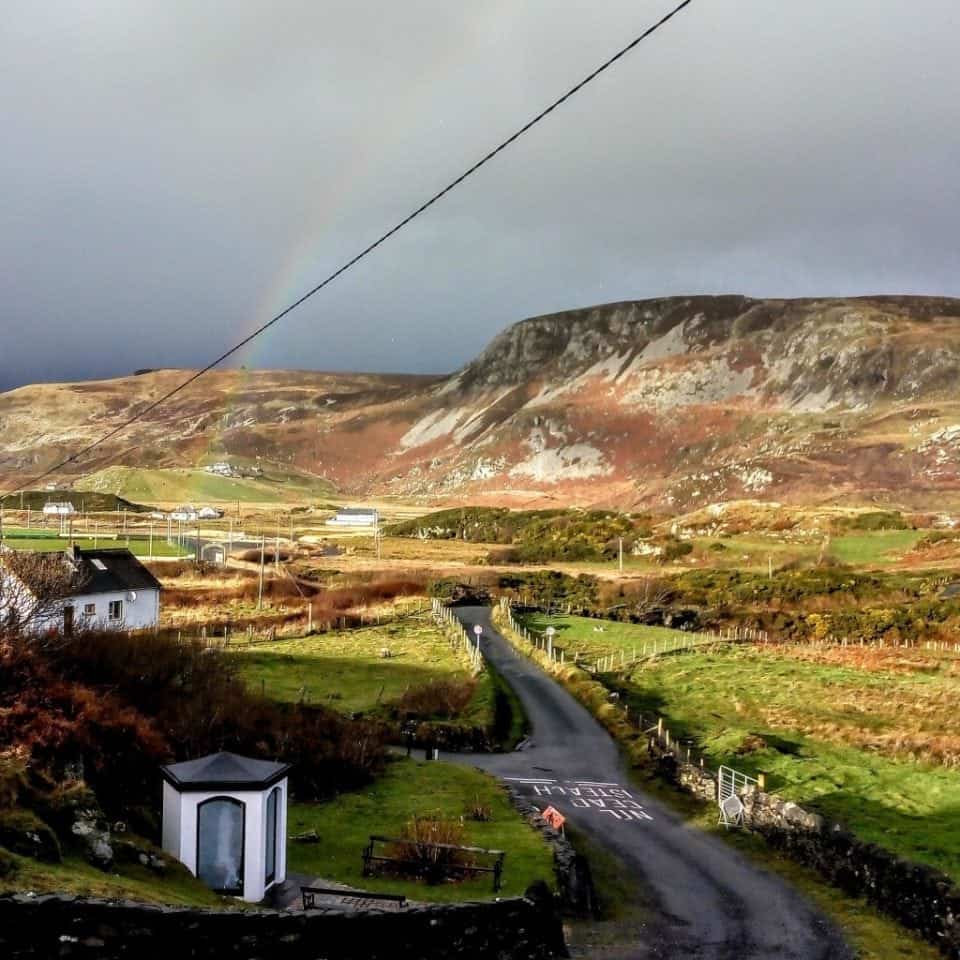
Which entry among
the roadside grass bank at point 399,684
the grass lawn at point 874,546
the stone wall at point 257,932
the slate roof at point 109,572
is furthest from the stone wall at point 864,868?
the grass lawn at point 874,546

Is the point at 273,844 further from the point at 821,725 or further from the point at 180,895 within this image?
the point at 821,725

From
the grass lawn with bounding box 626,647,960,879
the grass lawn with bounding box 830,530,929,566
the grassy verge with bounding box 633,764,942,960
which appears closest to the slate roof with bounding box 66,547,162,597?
the grass lawn with bounding box 626,647,960,879

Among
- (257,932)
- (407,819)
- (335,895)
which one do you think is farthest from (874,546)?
(257,932)

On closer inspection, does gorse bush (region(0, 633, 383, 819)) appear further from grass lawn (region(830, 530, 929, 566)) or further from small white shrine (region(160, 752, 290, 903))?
grass lawn (region(830, 530, 929, 566))

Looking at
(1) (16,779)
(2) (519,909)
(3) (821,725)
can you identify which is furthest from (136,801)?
(3) (821,725)

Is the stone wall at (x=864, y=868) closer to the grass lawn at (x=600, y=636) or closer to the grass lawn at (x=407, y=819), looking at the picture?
the grass lawn at (x=407, y=819)

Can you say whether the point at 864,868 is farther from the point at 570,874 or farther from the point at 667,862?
the point at 570,874
